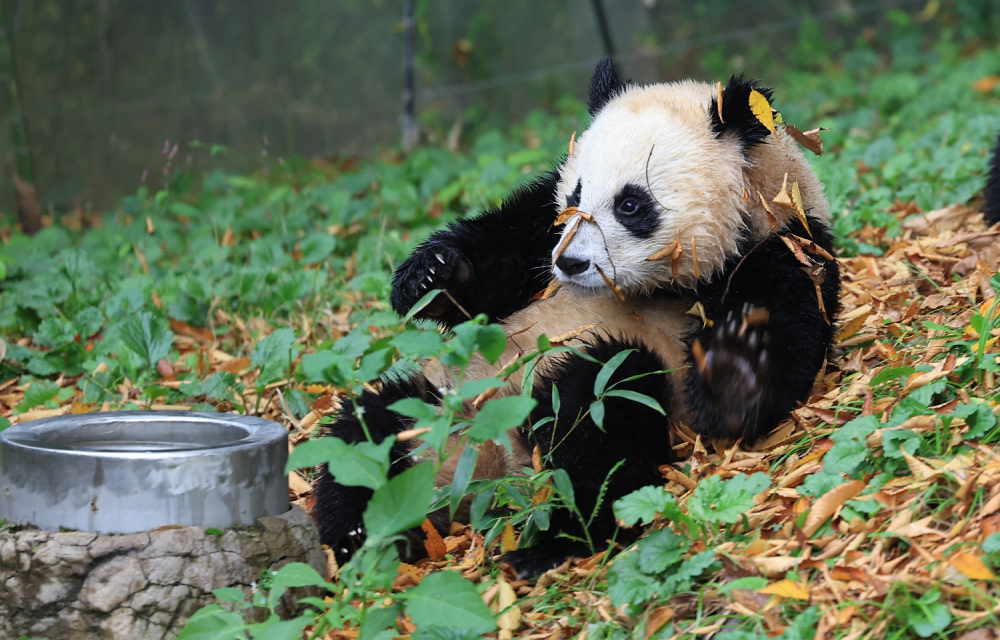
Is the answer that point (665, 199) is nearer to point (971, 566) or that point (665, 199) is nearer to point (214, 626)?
point (971, 566)

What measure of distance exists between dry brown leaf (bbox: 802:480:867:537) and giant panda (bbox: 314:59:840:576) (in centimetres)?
32

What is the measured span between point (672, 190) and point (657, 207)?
0.06 metres

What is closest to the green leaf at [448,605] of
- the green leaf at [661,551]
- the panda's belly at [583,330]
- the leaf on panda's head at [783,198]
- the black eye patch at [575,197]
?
the green leaf at [661,551]

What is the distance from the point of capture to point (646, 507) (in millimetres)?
1944

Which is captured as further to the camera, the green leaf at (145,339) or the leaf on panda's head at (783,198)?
the green leaf at (145,339)

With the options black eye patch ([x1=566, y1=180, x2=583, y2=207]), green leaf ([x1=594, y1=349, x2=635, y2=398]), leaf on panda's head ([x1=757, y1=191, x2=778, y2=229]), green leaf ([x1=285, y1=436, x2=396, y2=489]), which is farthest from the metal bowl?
leaf on panda's head ([x1=757, y1=191, x2=778, y2=229])

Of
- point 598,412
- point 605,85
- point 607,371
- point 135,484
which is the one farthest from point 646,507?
point 605,85

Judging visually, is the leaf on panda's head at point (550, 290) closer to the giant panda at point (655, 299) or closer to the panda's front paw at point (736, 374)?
the giant panda at point (655, 299)

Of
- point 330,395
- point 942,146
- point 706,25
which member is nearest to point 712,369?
point 330,395

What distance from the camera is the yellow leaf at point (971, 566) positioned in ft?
5.36

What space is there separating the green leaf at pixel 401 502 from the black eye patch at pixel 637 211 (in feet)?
3.29

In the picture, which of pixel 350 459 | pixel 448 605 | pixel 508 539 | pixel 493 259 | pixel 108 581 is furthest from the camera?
pixel 493 259

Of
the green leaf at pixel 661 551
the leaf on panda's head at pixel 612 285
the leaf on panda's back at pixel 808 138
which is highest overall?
the leaf on panda's back at pixel 808 138

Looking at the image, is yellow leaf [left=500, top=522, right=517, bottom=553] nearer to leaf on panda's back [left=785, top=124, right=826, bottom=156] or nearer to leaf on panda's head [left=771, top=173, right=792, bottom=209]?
leaf on panda's head [left=771, top=173, right=792, bottom=209]
